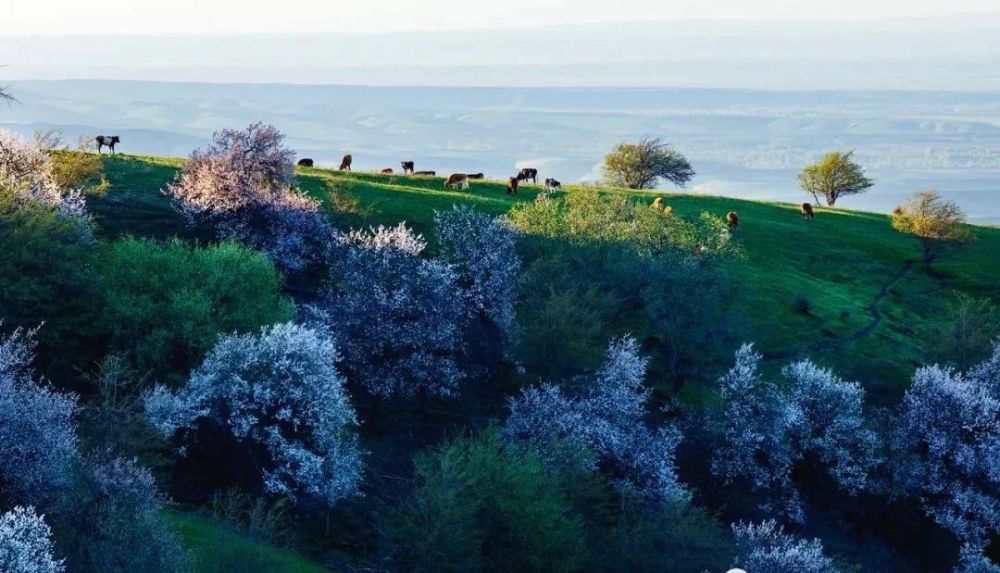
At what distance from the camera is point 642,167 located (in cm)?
14838

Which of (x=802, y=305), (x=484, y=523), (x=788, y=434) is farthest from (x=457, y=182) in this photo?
(x=484, y=523)

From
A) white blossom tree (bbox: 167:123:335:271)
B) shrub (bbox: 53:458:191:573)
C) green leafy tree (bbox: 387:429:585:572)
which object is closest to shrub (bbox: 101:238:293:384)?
white blossom tree (bbox: 167:123:335:271)

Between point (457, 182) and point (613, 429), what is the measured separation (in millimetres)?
54479

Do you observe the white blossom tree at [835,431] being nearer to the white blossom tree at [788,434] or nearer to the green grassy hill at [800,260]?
the white blossom tree at [788,434]

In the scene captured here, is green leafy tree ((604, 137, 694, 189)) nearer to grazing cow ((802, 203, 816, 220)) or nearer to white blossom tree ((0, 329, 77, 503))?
grazing cow ((802, 203, 816, 220))

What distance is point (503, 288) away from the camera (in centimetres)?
7956

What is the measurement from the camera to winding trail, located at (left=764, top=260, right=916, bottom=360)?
303 feet

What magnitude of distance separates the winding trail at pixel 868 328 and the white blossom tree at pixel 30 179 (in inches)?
1902

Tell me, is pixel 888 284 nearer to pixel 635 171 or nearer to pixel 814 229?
pixel 814 229

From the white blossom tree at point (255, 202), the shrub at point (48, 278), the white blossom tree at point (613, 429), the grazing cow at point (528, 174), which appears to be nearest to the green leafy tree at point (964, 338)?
the white blossom tree at point (613, 429)

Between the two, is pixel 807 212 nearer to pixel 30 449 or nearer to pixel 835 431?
pixel 835 431

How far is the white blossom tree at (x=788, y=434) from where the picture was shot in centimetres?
A: 7331

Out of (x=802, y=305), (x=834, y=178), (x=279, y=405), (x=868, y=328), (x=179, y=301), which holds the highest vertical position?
(x=834, y=178)

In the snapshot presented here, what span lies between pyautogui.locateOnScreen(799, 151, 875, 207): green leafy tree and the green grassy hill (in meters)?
16.7
